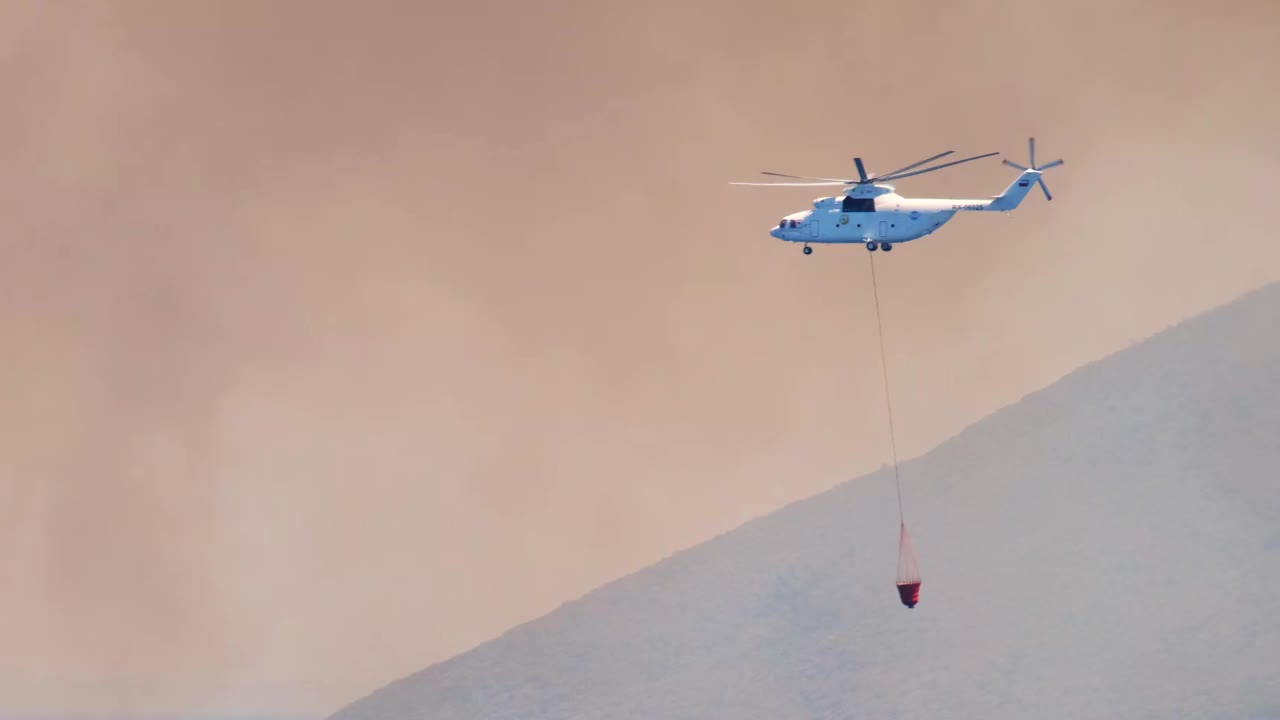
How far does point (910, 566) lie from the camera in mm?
87812

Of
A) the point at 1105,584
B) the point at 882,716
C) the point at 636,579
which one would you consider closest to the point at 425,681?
the point at 636,579

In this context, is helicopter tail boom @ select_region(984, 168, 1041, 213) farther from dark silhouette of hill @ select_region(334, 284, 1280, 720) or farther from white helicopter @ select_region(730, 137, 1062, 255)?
dark silhouette of hill @ select_region(334, 284, 1280, 720)

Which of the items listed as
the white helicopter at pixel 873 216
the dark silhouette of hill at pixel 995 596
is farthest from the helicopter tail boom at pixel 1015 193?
the dark silhouette of hill at pixel 995 596

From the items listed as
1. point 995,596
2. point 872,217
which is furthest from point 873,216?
point 995,596

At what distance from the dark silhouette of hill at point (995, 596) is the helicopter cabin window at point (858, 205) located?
49892mm

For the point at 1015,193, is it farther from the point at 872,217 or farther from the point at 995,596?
the point at 995,596

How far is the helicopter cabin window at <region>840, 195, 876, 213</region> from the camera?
104 ft

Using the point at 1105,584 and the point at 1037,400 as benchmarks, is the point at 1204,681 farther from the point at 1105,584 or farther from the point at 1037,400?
the point at 1037,400

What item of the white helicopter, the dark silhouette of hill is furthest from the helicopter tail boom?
the dark silhouette of hill

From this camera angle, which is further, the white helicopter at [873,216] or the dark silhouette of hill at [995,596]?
the dark silhouette of hill at [995,596]

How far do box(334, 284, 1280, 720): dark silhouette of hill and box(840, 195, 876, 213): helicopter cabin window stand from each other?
49.9m

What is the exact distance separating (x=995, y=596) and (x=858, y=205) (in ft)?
203

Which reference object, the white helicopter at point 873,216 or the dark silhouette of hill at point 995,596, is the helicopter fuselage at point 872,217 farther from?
the dark silhouette of hill at point 995,596

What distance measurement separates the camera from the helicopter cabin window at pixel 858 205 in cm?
3183
